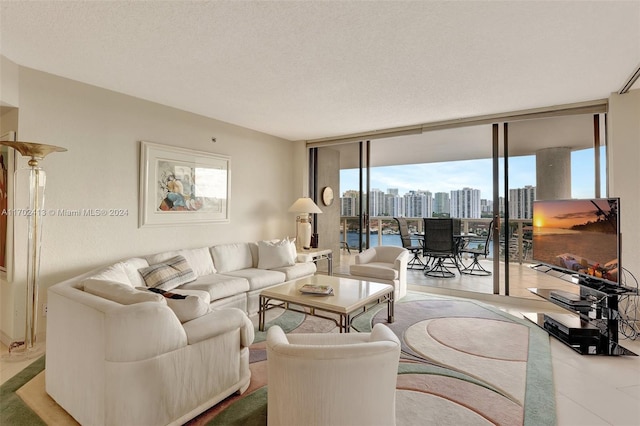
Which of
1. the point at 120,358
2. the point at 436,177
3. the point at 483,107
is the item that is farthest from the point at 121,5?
the point at 436,177

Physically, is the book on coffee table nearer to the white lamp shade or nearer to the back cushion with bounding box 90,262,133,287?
the back cushion with bounding box 90,262,133,287

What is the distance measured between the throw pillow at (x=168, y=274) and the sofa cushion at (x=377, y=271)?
2137 millimetres

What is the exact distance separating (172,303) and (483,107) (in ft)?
13.2

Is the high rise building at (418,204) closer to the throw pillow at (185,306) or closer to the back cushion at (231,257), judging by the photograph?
the back cushion at (231,257)

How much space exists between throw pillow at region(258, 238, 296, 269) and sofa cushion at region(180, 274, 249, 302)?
0.68 meters

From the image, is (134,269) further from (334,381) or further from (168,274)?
(334,381)

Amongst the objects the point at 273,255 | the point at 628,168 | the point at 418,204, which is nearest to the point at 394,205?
the point at 418,204

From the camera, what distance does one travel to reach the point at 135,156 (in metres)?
3.63

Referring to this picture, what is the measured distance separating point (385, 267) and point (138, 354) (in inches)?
127

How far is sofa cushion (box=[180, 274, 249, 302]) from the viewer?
10.5 ft

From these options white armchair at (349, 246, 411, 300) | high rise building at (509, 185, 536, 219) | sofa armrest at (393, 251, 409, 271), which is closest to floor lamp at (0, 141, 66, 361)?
white armchair at (349, 246, 411, 300)

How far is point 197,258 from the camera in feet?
12.5

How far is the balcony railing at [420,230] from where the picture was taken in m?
4.88

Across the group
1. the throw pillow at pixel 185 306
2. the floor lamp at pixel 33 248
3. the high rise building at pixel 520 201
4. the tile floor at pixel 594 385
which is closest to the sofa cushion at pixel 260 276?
the throw pillow at pixel 185 306
